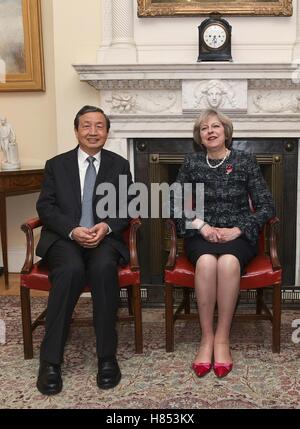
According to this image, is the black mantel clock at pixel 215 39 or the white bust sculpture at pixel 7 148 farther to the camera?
the white bust sculpture at pixel 7 148

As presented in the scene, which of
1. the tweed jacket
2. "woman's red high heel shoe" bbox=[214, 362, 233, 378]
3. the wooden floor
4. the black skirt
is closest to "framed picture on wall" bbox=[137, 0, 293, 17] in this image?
the tweed jacket

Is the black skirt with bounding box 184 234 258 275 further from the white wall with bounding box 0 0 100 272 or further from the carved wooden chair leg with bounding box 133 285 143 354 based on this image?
the white wall with bounding box 0 0 100 272

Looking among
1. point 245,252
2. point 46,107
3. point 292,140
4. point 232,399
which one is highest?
point 46,107

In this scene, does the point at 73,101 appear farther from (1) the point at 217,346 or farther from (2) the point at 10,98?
(1) the point at 217,346

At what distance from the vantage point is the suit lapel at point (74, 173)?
2695 millimetres

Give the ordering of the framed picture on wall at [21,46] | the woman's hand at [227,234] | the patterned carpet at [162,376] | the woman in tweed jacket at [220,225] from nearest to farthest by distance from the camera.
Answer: the patterned carpet at [162,376] → the woman in tweed jacket at [220,225] → the woman's hand at [227,234] → the framed picture on wall at [21,46]

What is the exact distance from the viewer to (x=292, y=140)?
3.48 m

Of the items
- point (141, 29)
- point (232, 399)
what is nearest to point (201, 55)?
point (141, 29)

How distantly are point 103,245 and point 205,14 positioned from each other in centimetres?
175

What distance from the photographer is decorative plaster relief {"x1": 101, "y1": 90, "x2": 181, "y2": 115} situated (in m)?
3.42

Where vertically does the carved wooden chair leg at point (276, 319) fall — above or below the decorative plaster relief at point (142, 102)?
below

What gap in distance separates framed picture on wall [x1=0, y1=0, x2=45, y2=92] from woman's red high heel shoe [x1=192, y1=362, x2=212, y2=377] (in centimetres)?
243

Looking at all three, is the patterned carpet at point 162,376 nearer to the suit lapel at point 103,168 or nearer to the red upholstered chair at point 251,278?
the red upholstered chair at point 251,278

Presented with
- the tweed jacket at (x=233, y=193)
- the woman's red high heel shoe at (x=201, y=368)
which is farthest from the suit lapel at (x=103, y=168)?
the woman's red high heel shoe at (x=201, y=368)
